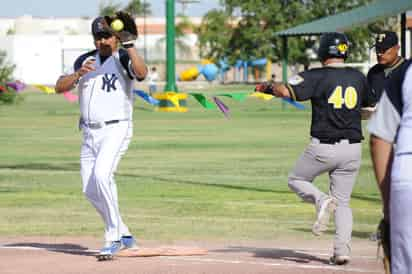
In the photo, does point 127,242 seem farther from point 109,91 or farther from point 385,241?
point 385,241

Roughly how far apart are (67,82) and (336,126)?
91.0 inches

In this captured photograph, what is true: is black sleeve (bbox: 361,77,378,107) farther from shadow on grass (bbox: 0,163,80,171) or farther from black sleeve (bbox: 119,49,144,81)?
shadow on grass (bbox: 0,163,80,171)

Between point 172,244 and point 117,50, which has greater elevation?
point 117,50

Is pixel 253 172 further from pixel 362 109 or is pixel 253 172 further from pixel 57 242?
pixel 362 109

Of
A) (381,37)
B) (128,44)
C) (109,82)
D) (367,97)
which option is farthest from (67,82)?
(381,37)

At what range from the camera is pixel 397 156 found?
6004 millimetres

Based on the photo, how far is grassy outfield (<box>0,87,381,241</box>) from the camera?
13680 mm

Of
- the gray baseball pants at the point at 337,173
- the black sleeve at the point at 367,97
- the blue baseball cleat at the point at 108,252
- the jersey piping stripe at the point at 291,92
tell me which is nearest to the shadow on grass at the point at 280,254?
the gray baseball pants at the point at 337,173

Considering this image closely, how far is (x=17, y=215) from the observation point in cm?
1483

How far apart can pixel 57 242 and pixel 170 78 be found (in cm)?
3295

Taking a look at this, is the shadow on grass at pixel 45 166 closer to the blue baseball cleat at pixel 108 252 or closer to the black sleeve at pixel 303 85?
the blue baseball cleat at pixel 108 252

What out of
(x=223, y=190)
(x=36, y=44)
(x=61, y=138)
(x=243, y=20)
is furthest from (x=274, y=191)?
(x=36, y=44)

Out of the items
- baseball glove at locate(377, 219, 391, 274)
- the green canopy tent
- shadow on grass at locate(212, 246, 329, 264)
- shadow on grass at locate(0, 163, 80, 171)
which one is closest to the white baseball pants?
shadow on grass at locate(212, 246, 329, 264)

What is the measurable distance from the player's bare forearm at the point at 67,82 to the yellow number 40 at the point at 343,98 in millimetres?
2127
